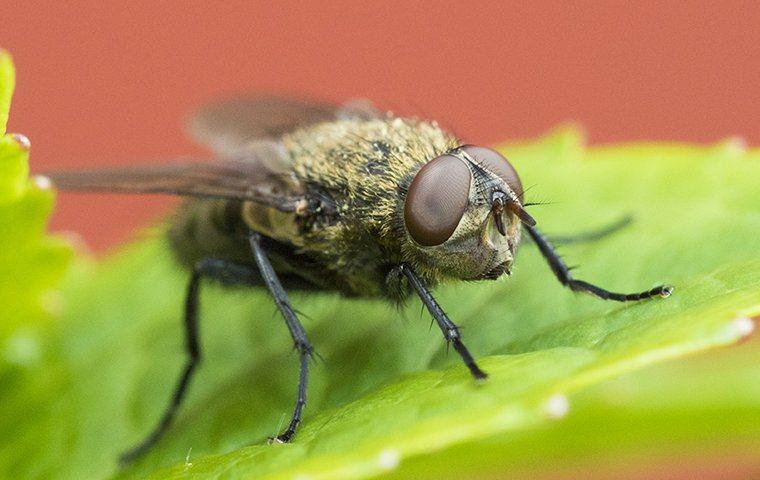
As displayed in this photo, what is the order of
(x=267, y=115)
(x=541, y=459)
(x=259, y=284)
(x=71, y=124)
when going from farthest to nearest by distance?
(x=71, y=124) < (x=267, y=115) < (x=259, y=284) < (x=541, y=459)

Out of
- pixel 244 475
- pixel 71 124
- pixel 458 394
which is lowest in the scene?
pixel 71 124

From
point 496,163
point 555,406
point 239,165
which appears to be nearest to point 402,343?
point 496,163

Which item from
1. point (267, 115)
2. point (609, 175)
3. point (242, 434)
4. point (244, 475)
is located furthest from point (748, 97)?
point (244, 475)

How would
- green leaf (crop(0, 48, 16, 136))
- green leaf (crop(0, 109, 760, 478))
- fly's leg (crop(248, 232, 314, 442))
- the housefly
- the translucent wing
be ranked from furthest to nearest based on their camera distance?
the translucent wing < the housefly < fly's leg (crop(248, 232, 314, 442)) < green leaf (crop(0, 48, 16, 136)) < green leaf (crop(0, 109, 760, 478))

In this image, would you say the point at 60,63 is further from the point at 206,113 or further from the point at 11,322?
the point at 11,322

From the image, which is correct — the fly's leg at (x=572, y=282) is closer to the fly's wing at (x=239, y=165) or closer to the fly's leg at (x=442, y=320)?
the fly's leg at (x=442, y=320)

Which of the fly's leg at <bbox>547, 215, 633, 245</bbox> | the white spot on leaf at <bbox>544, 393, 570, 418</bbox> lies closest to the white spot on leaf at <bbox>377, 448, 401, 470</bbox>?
the white spot on leaf at <bbox>544, 393, 570, 418</bbox>

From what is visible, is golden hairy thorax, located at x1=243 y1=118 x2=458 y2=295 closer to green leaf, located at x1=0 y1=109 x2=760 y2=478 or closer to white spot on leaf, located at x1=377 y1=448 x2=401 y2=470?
green leaf, located at x1=0 y1=109 x2=760 y2=478

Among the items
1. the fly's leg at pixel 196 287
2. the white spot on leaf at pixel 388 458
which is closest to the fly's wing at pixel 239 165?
the fly's leg at pixel 196 287
